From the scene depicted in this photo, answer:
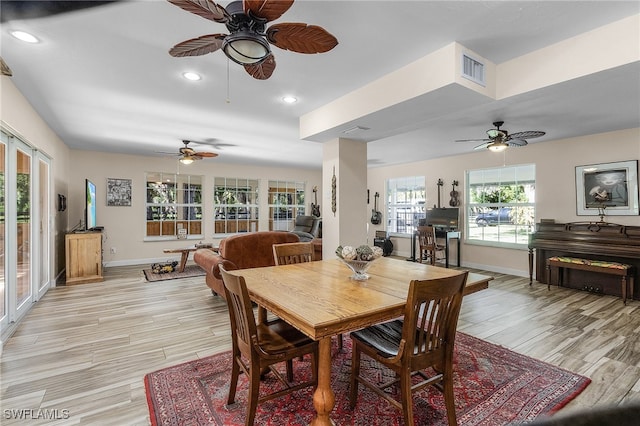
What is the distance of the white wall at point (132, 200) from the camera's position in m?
6.55

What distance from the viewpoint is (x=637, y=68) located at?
235 centimetres

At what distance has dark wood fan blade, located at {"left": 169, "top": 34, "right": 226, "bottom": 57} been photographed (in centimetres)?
190

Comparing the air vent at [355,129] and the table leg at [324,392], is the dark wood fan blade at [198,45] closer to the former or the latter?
the table leg at [324,392]

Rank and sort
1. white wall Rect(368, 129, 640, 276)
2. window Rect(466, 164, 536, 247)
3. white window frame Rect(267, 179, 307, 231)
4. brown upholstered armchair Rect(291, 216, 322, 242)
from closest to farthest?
white wall Rect(368, 129, 640, 276)
window Rect(466, 164, 536, 247)
brown upholstered armchair Rect(291, 216, 322, 242)
white window frame Rect(267, 179, 307, 231)

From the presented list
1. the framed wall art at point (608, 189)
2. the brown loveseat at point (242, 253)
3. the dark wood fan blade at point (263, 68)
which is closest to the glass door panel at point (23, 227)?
the brown loveseat at point (242, 253)

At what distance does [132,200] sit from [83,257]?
2135 millimetres

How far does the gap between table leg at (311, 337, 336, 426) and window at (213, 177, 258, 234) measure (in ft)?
23.1

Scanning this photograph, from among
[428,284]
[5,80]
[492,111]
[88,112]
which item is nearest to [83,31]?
[5,80]

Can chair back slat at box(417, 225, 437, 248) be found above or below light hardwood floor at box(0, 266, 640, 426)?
above

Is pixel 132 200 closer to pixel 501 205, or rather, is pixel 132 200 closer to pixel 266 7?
pixel 266 7

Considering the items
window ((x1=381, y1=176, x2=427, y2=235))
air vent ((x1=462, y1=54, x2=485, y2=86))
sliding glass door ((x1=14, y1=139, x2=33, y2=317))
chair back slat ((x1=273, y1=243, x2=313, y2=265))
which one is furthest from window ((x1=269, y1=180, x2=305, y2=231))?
air vent ((x1=462, y1=54, x2=485, y2=86))

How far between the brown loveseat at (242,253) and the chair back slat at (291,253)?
3.62ft

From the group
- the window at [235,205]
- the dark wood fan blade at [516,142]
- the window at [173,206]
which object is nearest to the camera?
the dark wood fan blade at [516,142]

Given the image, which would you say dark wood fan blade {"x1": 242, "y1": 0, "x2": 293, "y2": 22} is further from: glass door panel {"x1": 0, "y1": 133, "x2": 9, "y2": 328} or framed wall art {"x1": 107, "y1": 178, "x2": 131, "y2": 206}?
framed wall art {"x1": 107, "y1": 178, "x2": 131, "y2": 206}
